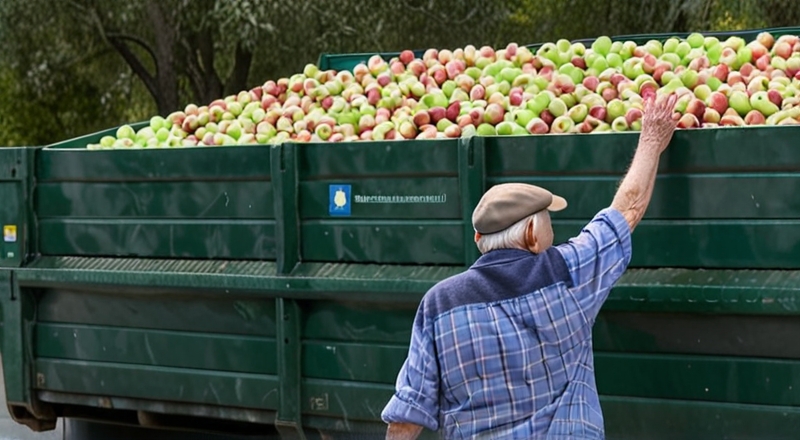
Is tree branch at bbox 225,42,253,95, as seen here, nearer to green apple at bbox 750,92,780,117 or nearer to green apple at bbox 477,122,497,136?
green apple at bbox 477,122,497,136

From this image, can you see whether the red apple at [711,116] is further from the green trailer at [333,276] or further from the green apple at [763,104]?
the green trailer at [333,276]

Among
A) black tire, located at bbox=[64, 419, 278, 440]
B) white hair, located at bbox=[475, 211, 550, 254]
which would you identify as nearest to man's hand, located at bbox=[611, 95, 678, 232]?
white hair, located at bbox=[475, 211, 550, 254]

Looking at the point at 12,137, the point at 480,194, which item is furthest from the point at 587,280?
the point at 12,137

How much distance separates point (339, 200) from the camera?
540cm

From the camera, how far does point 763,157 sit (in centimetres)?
453

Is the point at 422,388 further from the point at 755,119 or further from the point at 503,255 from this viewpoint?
the point at 755,119

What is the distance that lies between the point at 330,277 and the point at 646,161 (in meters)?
1.49

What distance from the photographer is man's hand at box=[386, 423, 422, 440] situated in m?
4.00

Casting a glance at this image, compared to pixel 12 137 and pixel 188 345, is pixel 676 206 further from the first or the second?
pixel 12 137

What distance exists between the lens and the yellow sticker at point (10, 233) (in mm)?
6258

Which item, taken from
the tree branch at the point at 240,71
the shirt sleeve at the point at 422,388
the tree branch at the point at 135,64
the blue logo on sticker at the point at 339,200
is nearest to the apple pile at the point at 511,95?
the blue logo on sticker at the point at 339,200

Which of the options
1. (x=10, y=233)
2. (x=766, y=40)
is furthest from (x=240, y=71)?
(x=766, y=40)

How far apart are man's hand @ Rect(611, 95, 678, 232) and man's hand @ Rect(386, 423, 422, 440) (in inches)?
35.7

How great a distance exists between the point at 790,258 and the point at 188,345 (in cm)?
255
